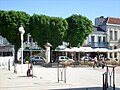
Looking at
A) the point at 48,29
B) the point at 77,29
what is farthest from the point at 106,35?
the point at 48,29

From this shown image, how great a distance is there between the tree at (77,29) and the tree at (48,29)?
8.86ft

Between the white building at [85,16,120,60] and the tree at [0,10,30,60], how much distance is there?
60.7ft

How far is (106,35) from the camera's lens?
6744 cm

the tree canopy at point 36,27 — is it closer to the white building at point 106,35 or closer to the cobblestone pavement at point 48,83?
the white building at point 106,35

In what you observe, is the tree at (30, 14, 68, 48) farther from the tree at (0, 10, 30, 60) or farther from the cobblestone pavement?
the cobblestone pavement

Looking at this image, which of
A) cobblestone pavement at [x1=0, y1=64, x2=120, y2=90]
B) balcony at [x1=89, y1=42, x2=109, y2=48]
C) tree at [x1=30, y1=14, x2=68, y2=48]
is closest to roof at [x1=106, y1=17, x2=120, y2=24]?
balcony at [x1=89, y1=42, x2=109, y2=48]

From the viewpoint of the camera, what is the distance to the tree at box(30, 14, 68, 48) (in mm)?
51031

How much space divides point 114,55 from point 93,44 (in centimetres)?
470

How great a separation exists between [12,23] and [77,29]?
1057cm

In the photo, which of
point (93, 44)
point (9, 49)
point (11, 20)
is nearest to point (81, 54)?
point (93, 44)

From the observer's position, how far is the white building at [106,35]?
66.6 m

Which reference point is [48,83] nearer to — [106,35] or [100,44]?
[100,44]

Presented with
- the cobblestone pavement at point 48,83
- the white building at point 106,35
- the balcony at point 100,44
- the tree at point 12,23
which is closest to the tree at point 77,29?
the tree at point 12,23

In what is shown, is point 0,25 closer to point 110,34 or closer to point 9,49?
point 9,49
